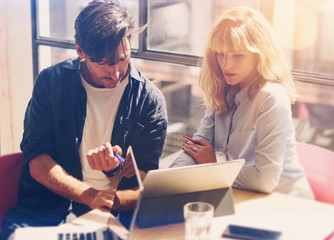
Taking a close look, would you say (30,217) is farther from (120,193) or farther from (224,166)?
(224,166)

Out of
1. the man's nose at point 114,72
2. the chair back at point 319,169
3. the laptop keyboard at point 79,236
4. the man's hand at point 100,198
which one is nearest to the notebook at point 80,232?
the laptop keyboard at point 79,236

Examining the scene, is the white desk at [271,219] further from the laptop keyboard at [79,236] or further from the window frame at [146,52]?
the window frame at [146,52]

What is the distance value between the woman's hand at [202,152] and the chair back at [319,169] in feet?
1.12

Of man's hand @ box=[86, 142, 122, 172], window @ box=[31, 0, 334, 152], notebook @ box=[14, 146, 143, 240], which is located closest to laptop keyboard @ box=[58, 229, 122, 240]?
notebook @ box=[14, 146, 143, 240]

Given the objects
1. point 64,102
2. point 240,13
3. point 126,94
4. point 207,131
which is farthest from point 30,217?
point 240,13

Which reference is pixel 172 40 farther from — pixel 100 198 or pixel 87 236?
pixel 87 236

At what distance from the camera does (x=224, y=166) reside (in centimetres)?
123

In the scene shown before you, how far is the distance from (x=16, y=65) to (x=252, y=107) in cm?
212

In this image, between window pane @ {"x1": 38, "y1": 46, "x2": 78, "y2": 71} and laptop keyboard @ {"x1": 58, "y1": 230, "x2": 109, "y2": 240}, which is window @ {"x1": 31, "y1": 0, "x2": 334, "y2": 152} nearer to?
window pane @ {"x1": 38, "y1": 46, "x2": 78, "y2": 71}

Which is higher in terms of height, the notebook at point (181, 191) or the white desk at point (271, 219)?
the notebook at point (181, 191)

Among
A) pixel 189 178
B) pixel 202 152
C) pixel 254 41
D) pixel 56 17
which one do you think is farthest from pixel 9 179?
pixel 56 17

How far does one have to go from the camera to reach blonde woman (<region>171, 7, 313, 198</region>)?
155 cm

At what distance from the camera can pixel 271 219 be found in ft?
4.26

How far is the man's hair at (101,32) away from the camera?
5.74 ft
